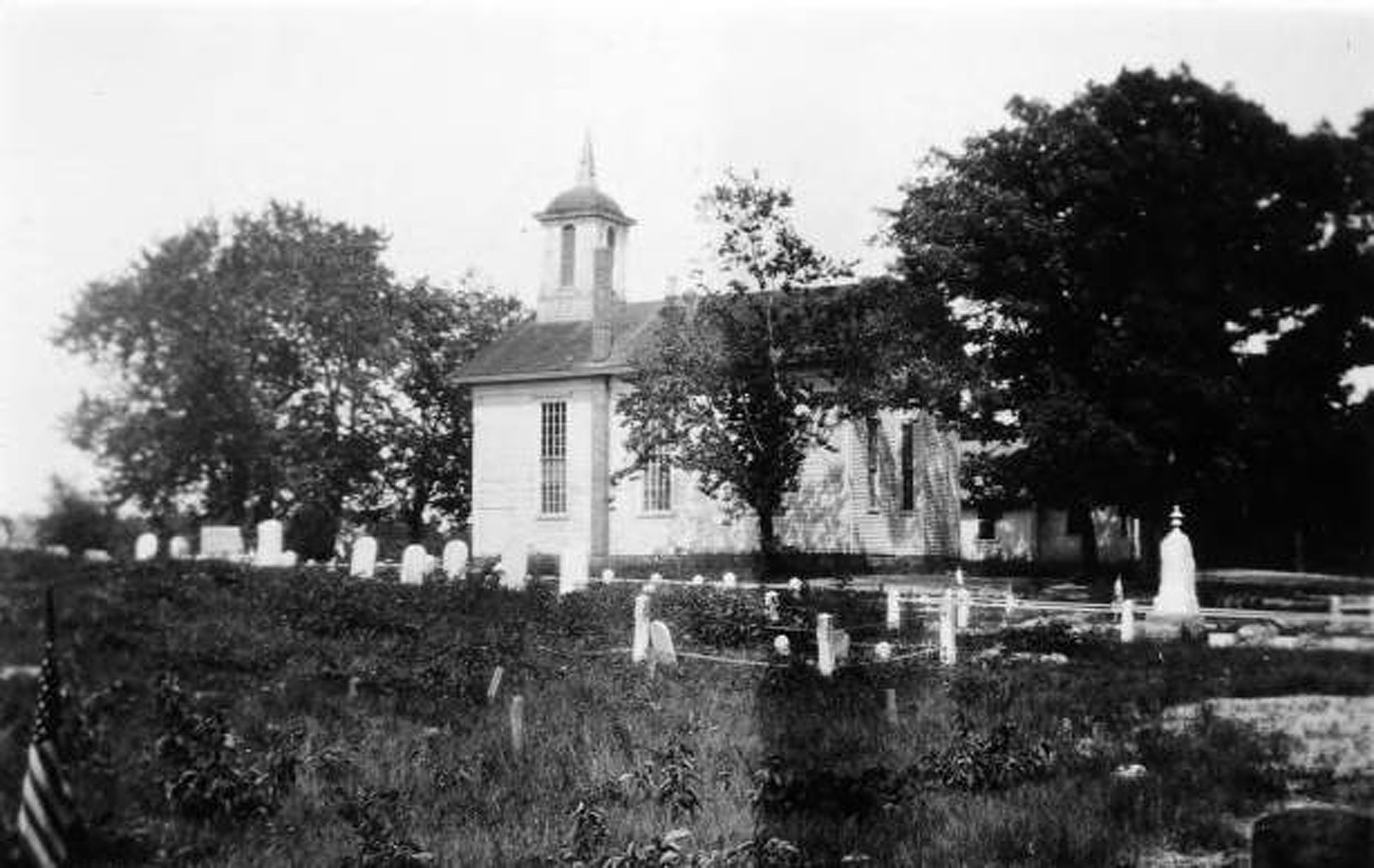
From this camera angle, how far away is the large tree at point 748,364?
27.0 m

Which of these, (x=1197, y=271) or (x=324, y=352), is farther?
(x=324, y=352)

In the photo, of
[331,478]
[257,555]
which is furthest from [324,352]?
[257,555]

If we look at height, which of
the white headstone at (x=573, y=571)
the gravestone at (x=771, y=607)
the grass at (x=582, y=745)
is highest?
the white headstone at (x=573, y=571)

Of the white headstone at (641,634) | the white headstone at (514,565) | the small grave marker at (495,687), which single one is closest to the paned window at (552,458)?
the white headstone at (514,565)

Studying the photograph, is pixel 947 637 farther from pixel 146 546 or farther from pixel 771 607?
pixel 146 546

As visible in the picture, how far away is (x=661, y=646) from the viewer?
1469 cm

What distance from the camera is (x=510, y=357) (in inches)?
1485

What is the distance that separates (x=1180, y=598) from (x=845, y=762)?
1022cm

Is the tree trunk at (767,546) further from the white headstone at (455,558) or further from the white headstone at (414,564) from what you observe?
the white headstone at (414,564)

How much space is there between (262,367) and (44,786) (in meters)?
21.0

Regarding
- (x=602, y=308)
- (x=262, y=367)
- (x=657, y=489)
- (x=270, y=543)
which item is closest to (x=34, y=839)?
(x=270, y=543)

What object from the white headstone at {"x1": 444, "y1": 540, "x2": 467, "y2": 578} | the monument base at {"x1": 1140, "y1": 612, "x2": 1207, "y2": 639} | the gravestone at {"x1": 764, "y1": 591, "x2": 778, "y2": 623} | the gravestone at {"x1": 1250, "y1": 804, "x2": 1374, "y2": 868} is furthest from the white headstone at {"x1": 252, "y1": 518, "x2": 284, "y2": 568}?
the gravestone at {"x1": 1250, "y1": 804, "x2": 1374, "y2": 868}

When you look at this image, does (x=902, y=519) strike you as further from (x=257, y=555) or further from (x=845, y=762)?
(x=845, y=762)

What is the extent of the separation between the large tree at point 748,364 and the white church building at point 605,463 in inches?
153
